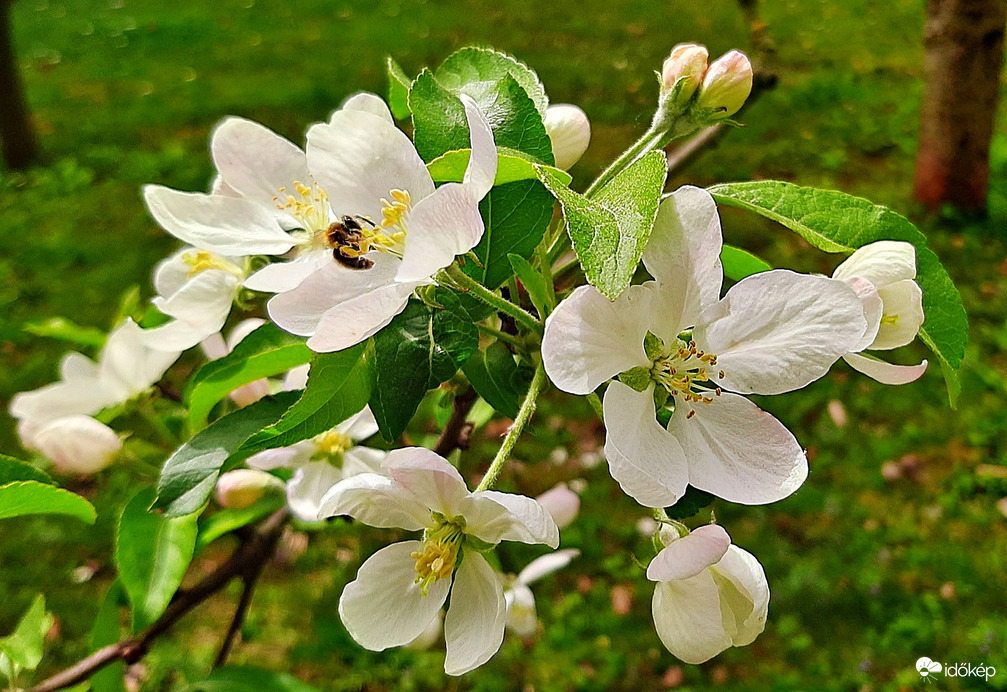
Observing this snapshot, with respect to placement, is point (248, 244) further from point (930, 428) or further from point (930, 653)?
point (930, 428)

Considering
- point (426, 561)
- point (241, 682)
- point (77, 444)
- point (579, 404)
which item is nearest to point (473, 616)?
point (426, 561)

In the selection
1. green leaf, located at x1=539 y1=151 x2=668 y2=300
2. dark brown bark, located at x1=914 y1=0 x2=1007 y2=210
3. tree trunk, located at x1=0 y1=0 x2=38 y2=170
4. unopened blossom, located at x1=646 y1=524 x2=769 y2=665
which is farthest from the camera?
tree trunk, located at x1=0 y1=0 x2=38 y2=170

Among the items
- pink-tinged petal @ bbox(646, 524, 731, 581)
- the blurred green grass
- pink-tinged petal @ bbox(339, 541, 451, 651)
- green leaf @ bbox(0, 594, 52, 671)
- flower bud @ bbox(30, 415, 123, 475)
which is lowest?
the blurred green grass

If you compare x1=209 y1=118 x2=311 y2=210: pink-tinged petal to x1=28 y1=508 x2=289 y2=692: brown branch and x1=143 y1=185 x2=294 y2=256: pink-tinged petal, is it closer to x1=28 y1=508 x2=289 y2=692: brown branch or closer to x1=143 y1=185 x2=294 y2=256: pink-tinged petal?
x1=143 y1=185 x2=294 y2=256: pink-tinged petal

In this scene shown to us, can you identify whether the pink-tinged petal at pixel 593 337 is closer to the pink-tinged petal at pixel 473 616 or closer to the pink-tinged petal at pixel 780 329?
the pink-tinged petal at pixel 780 329

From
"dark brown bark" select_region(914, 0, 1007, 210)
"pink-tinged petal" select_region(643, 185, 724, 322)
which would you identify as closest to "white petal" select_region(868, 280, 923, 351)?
"pink-tinged petal" select_region(643, 185, 724, 322)

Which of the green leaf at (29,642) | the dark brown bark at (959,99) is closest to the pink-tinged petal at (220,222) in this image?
the green leaf at (29,642)

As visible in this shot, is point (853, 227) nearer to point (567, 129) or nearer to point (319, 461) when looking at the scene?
point (567, 129)

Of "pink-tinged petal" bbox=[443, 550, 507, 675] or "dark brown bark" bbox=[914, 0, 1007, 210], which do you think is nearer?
"pink-tinged petal" bbox=[443, 550, 507, 675]

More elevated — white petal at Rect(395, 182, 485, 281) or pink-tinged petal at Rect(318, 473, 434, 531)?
white petal at Rect(395, 182, 485, 281)
